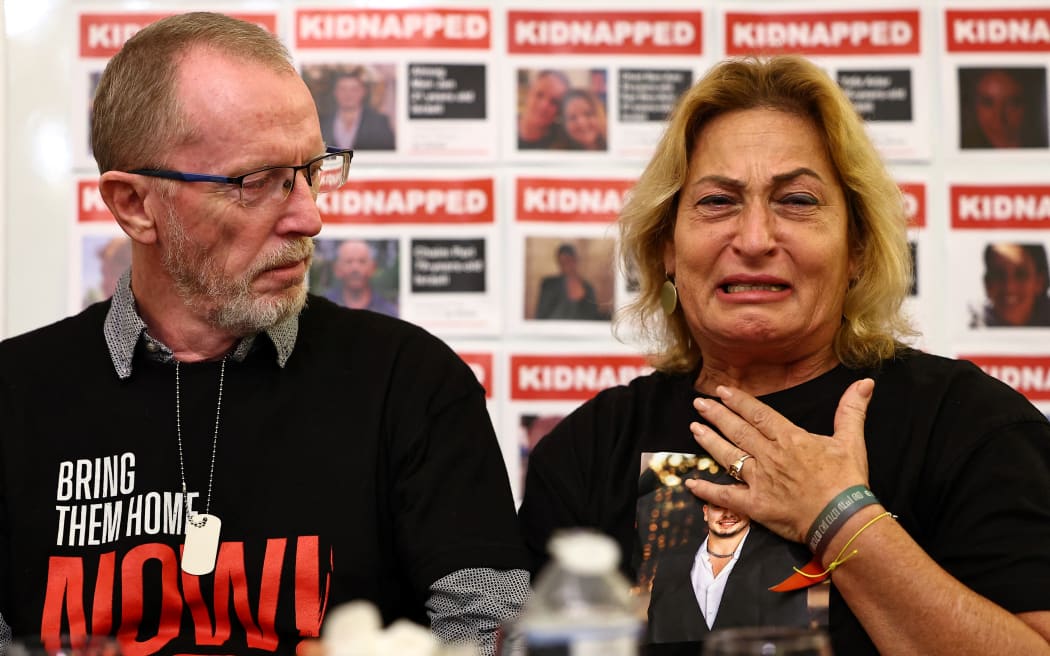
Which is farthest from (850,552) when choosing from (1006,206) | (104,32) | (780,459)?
(104,32)

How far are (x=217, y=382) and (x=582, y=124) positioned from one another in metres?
1.43

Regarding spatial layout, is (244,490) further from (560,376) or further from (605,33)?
(605,33)

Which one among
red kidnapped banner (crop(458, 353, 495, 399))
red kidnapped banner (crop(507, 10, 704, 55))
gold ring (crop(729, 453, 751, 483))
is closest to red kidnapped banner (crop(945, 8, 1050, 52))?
red kidnapped banner (crop(507, 10, 704, 55))

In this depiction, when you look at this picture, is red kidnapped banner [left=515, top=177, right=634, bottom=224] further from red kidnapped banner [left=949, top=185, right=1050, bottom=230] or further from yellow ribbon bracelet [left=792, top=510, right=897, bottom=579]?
yellow ribbon bracelet [left=792, top=510, right=897, bottom=579]

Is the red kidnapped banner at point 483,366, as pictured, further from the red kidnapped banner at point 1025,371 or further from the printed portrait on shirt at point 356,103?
the red kidnapped banner at point 1025,371

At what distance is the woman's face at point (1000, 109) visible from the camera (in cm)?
292

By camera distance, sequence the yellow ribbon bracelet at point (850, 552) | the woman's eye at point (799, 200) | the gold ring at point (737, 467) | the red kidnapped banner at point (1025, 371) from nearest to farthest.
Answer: the yellow ribbon bracelet at point (850, 552)
the gold ring at point (737, 467)
the woman's eye at point (799, 200)
the red kidnapped banner at point (1025, 371)

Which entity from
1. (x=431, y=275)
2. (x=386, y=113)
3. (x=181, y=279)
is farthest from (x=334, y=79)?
(x=181, y=279)

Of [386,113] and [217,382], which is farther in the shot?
[386,113]

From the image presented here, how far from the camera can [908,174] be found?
293 cm

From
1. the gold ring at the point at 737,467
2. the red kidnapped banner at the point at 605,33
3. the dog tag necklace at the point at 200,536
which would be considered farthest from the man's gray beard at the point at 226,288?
the red kidnapped banner at the point at 605,33

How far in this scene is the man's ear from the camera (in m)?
1.89

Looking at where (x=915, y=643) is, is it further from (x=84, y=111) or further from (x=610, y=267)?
(x=84, y=111)

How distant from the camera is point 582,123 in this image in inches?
116
